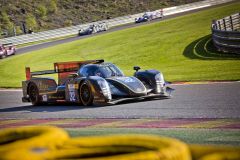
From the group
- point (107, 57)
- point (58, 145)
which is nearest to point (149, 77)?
point (58, 145)

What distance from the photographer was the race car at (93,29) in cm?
5309

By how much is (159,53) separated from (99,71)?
18.4 metres

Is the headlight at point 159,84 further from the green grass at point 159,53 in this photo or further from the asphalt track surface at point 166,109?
the green grass at point 159,53

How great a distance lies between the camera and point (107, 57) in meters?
34.1

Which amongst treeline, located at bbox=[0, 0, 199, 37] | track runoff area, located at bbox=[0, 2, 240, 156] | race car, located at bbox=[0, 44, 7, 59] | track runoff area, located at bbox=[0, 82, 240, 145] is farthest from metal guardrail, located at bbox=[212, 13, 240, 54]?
treeline, located at bbox=[0, 0, 199, 37]

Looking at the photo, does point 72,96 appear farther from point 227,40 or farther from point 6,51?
point 6,51

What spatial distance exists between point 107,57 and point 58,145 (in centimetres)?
3045

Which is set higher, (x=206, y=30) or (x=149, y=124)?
(x=206, y=30)

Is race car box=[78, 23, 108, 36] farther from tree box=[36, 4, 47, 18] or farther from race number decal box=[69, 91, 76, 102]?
race number decal box=[69, 91, 76, 102]

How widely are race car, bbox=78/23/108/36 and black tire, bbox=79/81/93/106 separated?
1568 inches

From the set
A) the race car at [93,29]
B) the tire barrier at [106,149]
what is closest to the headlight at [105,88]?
the tire barrier at [106,149]

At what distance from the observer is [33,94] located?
1548 cm

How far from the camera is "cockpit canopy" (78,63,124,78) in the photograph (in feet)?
45.0

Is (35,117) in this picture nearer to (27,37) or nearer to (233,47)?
(233,47)
